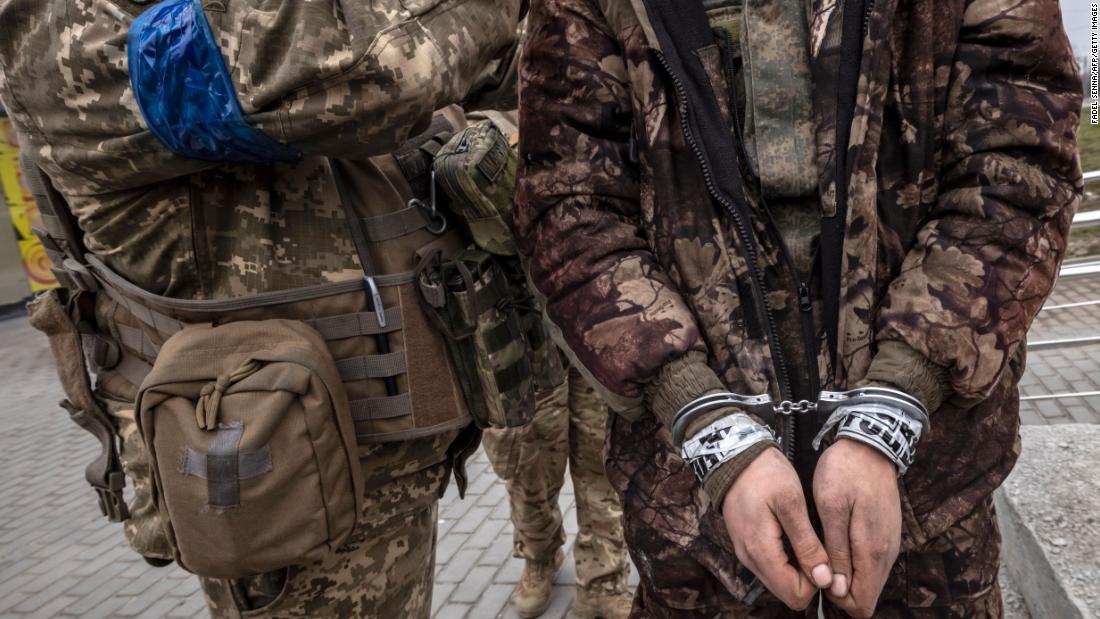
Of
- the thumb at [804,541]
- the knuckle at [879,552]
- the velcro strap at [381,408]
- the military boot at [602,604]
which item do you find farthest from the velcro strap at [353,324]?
the military boot at [602,604]

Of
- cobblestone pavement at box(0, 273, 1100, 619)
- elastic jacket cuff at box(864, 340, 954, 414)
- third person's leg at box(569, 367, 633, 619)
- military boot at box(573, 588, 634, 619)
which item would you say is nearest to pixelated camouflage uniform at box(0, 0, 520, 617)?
elastic jacket cuff at box(864, 340, 954, 414)

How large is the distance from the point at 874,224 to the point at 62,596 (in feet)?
13.4

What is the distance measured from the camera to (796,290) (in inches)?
53.3

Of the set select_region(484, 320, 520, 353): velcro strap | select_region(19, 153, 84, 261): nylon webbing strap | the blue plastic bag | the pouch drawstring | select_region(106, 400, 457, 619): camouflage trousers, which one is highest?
the blue plastic bag

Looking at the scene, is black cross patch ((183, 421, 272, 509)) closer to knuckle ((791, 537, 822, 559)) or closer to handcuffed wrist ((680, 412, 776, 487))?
handcuffed wrist ((680, 412, 776, 487))

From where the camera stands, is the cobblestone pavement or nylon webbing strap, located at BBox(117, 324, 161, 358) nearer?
nylon webbing strap, located at BBox(117, 324, 161, 358)

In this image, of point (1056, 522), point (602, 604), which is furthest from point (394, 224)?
point (1056, 522)

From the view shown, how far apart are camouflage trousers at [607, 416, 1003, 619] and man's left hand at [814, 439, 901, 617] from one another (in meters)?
0.19

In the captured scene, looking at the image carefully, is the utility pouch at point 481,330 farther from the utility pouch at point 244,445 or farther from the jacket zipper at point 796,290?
the jacket zipper at point 796,290

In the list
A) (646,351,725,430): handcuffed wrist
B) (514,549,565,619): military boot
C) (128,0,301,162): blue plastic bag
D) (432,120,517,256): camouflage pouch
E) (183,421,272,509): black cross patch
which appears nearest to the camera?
(646,351,725,430): handcuffed wrist

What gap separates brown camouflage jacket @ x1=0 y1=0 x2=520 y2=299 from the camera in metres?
1.38

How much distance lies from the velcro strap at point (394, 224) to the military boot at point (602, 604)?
187 cm

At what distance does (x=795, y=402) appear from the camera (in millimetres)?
1371

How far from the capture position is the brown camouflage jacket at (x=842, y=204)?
1.20 metres
